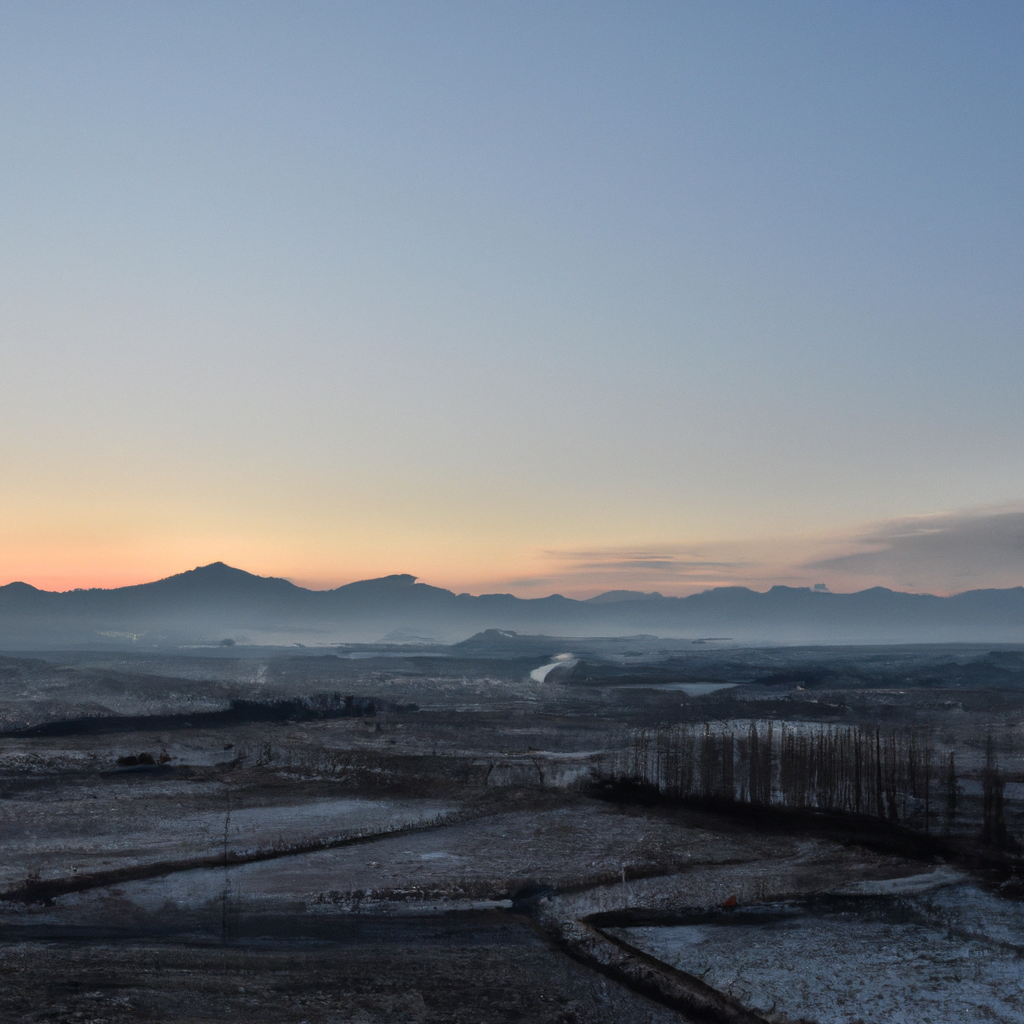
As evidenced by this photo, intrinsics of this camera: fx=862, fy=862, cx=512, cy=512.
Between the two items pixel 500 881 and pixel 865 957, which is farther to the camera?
pixel 500 881

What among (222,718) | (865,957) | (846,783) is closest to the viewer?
(865,957)

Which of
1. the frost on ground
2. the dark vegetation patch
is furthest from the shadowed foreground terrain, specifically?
the dark vegetation patch

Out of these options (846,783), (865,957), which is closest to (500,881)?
(865,957)

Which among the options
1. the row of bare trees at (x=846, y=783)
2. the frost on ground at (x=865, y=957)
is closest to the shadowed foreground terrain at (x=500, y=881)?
the frost on ground at (x=865, y=957)

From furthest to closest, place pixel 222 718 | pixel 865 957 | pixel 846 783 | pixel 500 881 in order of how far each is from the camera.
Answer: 1. pixel 222 718
2. pixel 846 783
3. pixel 500 881
4. pixel 865 957

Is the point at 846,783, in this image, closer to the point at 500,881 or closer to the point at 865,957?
the point at 500,881

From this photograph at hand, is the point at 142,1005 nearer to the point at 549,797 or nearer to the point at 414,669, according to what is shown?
the point at 549,797

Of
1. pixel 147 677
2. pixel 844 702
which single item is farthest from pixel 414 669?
pixel 844 702
